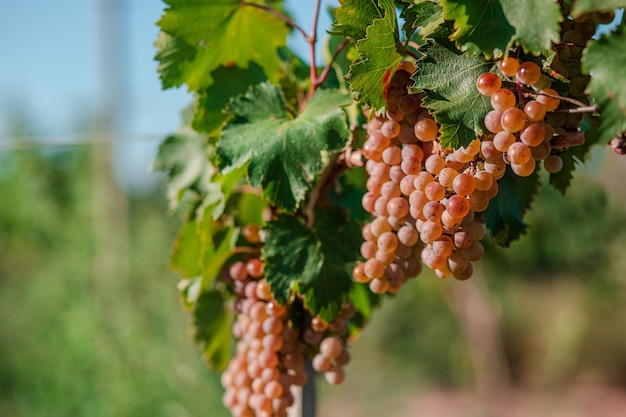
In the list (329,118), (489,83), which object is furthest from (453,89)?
(329,118)

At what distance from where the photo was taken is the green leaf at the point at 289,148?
1.88 ft

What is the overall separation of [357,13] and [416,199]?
158mm

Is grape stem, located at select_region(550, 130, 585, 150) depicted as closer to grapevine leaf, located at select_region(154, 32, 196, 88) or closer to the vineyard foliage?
the vineyard foliage

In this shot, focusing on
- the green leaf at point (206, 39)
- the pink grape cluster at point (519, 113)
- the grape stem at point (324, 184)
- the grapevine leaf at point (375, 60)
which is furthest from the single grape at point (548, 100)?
the green leaf at point (206, 39)

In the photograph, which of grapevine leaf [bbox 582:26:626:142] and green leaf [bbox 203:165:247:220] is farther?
green leaf [bbox 203:165:247:220]

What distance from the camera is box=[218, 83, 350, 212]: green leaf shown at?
1.88 feet

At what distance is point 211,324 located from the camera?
0.82m

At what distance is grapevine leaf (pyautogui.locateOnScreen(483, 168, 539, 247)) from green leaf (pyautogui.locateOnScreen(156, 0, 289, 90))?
1.08 feet

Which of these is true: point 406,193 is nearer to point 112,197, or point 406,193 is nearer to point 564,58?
point 564,58

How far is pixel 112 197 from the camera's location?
14.4 ft

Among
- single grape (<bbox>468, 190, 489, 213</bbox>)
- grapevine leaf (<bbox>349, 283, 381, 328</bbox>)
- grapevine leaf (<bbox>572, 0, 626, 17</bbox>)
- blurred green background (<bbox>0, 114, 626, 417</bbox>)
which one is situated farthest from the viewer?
blurred green background (<bbox>0, 114, 626, 417</bbox>)

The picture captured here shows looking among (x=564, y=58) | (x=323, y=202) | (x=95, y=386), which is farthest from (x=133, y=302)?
(x=564, y=58)

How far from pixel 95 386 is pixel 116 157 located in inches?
83.2

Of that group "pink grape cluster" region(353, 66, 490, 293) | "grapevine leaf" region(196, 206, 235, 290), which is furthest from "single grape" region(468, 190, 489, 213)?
"grapevine leaf" region(196, 206, 235, 290)
